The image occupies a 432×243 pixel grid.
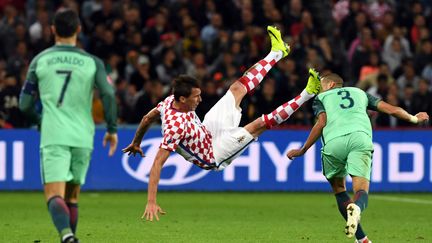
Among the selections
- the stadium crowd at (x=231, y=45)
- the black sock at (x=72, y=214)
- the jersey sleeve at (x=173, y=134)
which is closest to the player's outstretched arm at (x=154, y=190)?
the jersey sleeve at (x=173, y=134)

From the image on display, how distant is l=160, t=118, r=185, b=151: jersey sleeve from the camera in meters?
11.4

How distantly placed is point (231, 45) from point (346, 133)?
11523mm

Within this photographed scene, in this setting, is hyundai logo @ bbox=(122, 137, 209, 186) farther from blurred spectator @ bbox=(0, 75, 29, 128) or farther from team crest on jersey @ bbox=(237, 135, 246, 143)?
team crest on jersey @ bbox=(237, 135, 246, 143)

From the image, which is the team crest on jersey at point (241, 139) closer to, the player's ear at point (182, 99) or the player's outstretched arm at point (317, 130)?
the player's ear at point (182, 99)

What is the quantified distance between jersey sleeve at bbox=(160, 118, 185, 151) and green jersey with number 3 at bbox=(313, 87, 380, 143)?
153 centimetres

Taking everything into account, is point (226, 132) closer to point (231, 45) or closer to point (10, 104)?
point (10, 104)

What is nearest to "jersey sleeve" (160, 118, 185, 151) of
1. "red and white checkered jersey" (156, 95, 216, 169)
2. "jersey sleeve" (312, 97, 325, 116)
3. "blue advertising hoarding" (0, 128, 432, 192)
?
"red and white checkered jersey" (156, 95, 216, 169)

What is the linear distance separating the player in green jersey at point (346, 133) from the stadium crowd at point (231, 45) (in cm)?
943

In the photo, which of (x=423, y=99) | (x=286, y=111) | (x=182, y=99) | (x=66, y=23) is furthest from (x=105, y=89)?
(x=423, y=99)

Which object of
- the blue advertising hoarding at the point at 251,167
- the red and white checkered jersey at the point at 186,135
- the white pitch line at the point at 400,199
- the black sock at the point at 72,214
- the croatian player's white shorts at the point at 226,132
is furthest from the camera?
the blue advertising hoarding at the point at 251,167

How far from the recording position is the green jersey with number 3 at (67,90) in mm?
9055

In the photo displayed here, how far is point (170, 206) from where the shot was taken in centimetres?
1738

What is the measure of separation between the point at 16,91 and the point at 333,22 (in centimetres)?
808

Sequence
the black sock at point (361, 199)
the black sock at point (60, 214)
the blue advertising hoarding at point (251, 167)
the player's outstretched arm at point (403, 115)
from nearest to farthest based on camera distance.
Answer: the black sock at point (60, 214)
the black sock at point (361, 199)
the player's outstretched arm at point (403, 115)
the blue advertising hoarding at point (251, 167)
